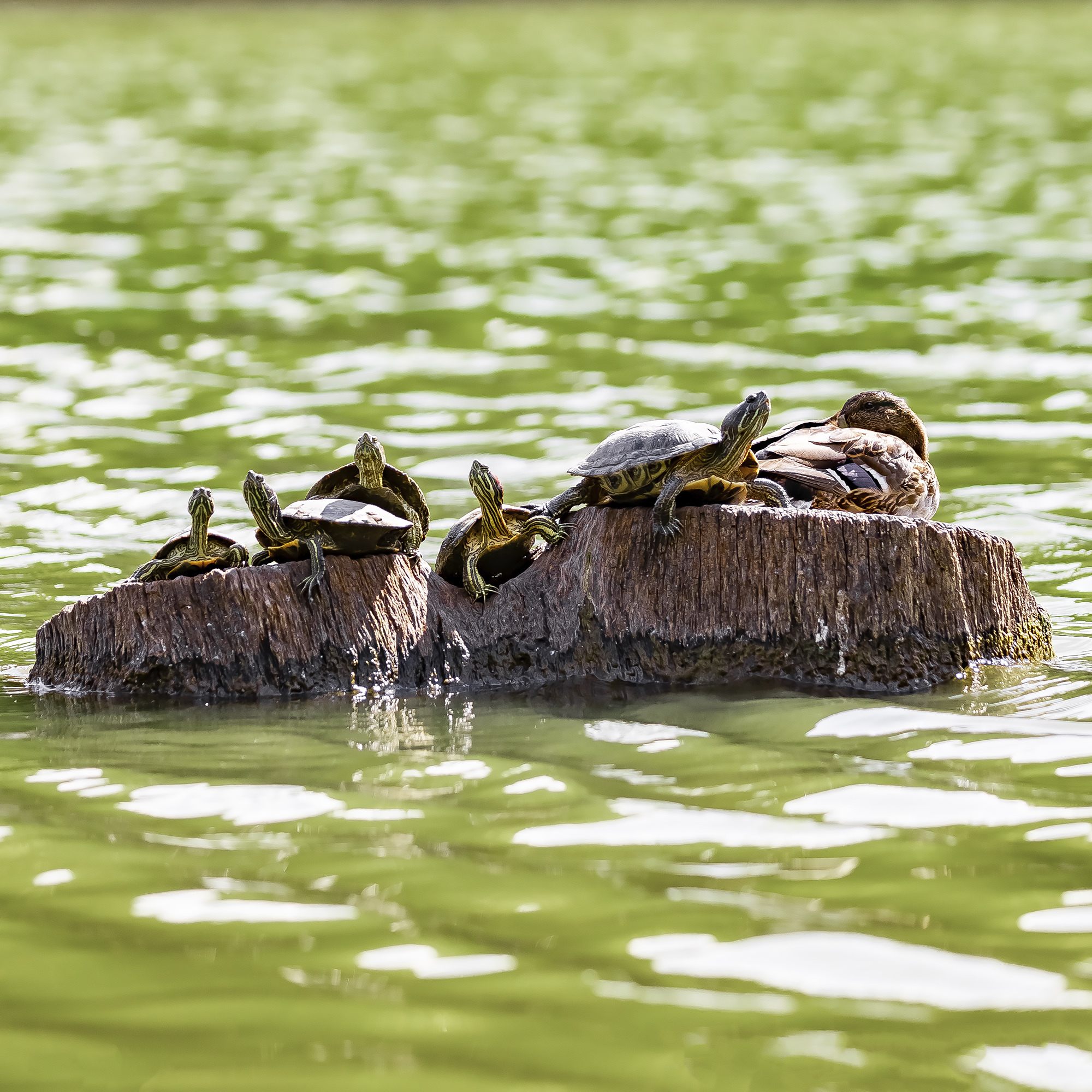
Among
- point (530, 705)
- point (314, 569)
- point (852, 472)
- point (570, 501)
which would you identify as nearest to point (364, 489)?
point (314, 569)

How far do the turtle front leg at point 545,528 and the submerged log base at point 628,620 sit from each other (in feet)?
0.22

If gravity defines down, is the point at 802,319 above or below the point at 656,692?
above

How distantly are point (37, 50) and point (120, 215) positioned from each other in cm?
2757

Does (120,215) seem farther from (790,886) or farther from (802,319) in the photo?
(790,886)

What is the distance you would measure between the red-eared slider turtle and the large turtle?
785 mm

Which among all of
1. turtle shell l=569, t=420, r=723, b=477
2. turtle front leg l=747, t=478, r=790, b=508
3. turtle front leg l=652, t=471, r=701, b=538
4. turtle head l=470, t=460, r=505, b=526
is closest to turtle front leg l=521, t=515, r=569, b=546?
turtle head l=470, t=460, r=505, b=526

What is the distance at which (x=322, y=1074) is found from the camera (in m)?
3.19

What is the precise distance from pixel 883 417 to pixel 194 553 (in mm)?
3160

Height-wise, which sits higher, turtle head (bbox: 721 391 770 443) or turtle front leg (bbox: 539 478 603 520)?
turtle head (bbox: 721 391 770 443)

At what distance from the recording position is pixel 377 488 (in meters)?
6.53

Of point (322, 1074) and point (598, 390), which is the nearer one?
point (322, 1074)

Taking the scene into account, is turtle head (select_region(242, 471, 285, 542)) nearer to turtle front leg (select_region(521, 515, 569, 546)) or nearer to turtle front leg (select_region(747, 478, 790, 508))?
turtle front leg (select_region(521, 515, 569, 546))

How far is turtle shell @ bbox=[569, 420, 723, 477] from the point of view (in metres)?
6.12

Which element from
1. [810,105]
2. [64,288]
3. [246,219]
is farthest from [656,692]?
[810,105]
